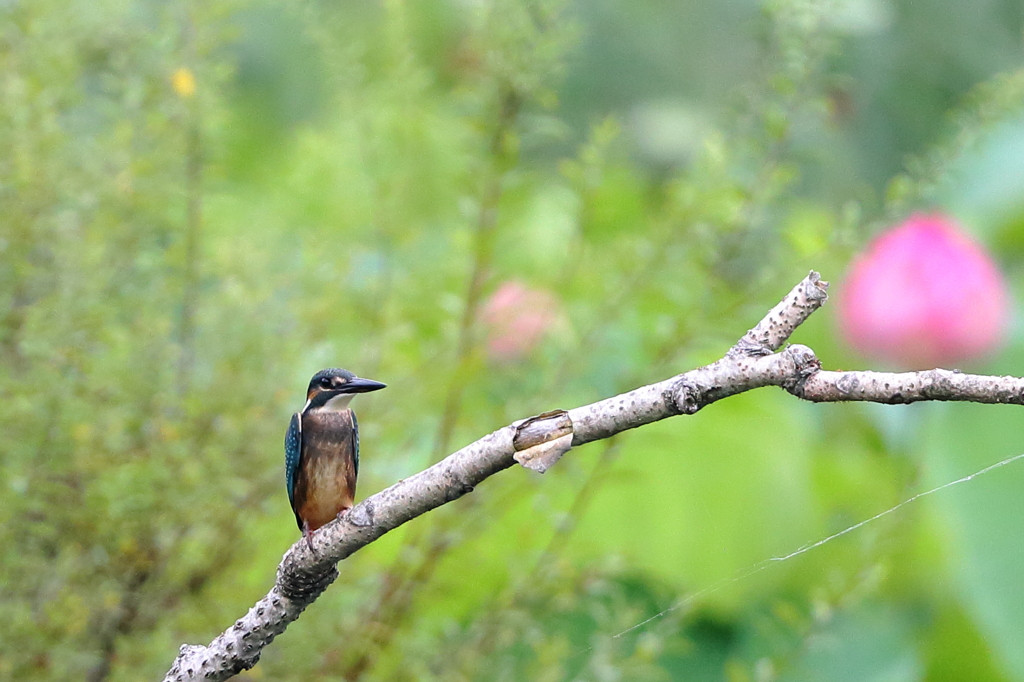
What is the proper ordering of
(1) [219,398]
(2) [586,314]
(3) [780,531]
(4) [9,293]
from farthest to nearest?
1. (3) [780,531]
2. (2) [586,314]
3. (1) [219,398]
4. (4) [9,293]

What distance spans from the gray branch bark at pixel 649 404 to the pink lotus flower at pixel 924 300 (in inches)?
38.3

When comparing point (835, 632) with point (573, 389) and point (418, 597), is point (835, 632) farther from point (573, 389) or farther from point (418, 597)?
point (418, 597)

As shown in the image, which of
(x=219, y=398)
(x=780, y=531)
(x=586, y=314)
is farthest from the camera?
(x=780, y=531)

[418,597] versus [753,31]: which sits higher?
[753,31]

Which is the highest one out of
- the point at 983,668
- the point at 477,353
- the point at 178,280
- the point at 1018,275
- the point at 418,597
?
the point at 1018,275

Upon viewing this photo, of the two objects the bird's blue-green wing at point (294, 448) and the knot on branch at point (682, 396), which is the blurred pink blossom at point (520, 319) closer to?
the bird's blue-green wing at point (294, 448)

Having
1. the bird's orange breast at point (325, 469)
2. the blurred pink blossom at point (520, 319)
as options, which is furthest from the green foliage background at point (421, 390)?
the bird's orange breast at point (325, 469)

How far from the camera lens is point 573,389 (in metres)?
1.09

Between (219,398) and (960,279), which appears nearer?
(219,398)

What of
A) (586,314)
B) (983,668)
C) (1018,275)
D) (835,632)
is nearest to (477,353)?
(586,314)

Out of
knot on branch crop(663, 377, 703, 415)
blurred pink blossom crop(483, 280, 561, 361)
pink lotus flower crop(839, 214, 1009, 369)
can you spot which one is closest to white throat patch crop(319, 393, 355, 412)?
knot on branch crop(663, 377, 703, 415)

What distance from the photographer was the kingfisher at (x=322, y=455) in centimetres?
50

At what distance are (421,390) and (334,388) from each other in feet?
1.42

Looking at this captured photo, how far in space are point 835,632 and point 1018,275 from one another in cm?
70
